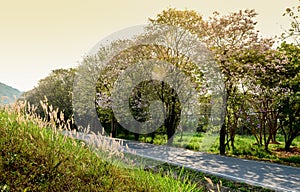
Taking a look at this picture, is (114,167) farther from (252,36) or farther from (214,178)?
(252,36)

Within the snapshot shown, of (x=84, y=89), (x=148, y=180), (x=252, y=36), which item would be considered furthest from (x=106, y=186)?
(x=84, y=89)

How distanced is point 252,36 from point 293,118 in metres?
4.26

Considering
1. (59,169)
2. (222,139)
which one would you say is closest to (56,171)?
(59,169)

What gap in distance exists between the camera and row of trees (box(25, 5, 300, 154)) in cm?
1223

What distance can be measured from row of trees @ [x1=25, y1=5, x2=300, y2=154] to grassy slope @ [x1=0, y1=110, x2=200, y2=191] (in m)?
4.47

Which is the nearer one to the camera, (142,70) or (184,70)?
(184,70)

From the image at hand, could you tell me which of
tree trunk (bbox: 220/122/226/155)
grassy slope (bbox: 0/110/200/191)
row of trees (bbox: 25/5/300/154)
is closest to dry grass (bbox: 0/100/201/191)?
grassy slope (bbox: 0/110/200/191)

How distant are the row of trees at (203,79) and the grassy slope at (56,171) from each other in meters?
4.47

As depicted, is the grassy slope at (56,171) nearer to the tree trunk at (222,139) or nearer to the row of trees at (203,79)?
the row of trees at (203,79)

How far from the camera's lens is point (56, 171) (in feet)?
13.2

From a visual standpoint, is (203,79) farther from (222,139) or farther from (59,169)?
(59,169)

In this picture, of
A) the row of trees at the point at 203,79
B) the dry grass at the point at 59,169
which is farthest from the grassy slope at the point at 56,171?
the row of trees at the point at 203,79

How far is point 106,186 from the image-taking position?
4.01m

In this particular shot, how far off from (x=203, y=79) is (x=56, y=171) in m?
10.9
